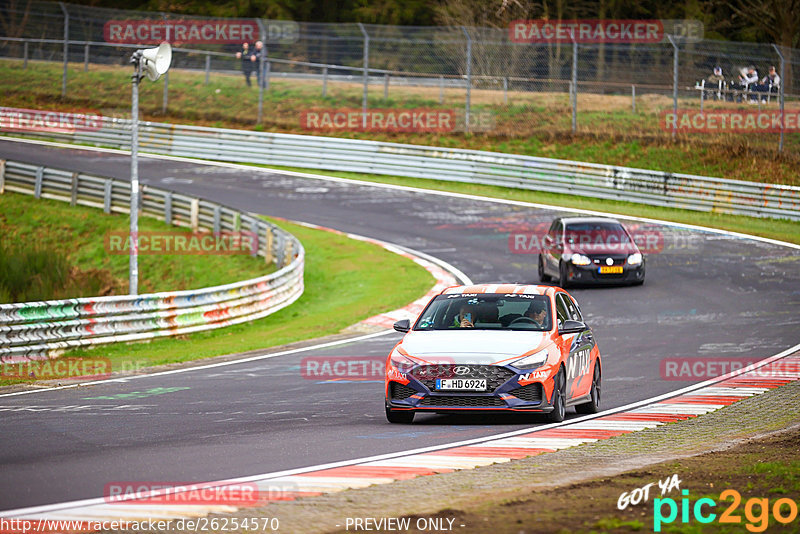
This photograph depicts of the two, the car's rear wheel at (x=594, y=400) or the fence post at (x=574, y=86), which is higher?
the fence post at (x=574, y=86)

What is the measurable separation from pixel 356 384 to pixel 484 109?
30533 mm

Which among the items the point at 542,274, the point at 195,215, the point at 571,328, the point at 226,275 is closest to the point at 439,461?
the point at 571,328

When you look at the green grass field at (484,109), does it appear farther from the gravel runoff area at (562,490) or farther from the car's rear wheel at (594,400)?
the gravel runoff area at (562,490)

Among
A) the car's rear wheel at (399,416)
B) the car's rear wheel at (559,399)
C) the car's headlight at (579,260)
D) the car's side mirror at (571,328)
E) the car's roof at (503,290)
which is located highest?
the car's roof at (503,290)

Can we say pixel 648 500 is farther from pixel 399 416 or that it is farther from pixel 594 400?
pixel 594 400

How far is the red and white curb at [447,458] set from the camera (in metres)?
7.44

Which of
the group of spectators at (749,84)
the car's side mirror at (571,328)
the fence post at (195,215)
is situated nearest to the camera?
the car's side mirror at (571,328)

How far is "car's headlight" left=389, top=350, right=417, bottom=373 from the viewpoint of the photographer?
11.4 m

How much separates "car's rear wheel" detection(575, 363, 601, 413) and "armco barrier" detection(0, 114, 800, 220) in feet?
74.3

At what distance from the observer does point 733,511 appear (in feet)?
22.0

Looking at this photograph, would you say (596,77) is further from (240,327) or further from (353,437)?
(353,437)

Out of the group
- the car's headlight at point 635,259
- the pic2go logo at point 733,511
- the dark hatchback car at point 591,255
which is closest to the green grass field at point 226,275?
the dark hatchback car at point 591,255

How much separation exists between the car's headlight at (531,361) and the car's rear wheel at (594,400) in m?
1.54

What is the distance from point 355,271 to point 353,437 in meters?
18.0
